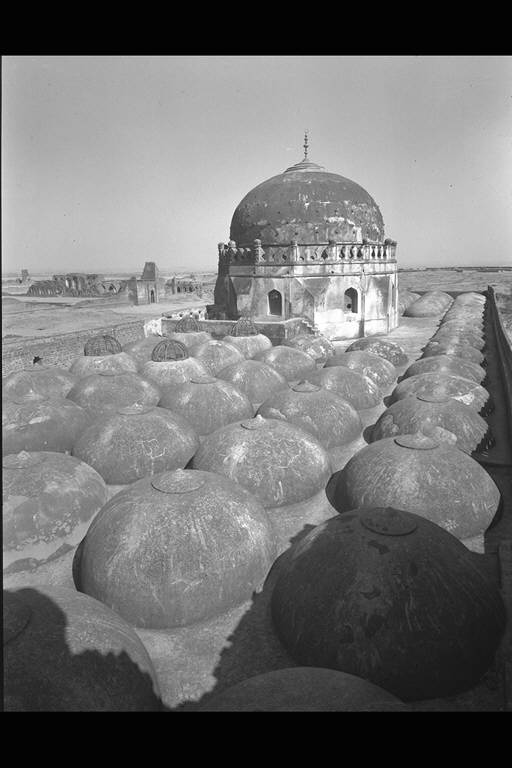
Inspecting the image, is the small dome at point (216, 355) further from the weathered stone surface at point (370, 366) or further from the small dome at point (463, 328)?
the small dome at point (463, 328)

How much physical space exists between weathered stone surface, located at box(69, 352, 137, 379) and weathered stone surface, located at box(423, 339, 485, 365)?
13656 millimetres

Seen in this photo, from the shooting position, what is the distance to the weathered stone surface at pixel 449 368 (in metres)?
19.7

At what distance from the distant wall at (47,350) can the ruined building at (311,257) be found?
907cm

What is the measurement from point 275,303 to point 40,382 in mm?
17195

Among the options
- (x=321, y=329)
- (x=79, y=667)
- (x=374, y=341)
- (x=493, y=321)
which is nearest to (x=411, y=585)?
(x=79, y=667)

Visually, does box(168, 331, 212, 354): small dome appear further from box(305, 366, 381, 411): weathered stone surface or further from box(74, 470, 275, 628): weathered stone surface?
box(74, 470, 275, 628): weathered stone surface

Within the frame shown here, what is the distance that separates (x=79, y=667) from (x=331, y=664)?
3195 mm

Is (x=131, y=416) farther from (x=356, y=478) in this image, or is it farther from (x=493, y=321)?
(x=493, y=321)

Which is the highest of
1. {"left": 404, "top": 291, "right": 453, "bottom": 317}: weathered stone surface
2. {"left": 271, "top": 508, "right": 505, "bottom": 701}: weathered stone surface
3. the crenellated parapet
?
the crenellated parapet

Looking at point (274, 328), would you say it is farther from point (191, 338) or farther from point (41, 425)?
point (41, 425)

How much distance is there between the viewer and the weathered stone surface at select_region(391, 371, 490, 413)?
54.4 feet

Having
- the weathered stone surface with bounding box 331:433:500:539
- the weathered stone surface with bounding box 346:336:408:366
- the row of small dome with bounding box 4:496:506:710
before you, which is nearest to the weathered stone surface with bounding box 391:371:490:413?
the weathered stone surface with bounding box 331:433:500:539

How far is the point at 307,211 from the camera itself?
1270 inches

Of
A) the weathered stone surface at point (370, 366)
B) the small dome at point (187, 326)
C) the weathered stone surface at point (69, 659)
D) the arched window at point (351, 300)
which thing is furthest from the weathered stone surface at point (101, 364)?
the arched window at point (351, 300)
